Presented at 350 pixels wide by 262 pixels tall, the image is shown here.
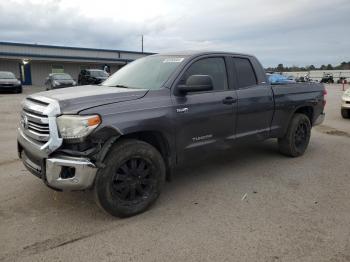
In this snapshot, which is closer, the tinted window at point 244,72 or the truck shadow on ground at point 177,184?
the truck shadow on ground at point 177,184

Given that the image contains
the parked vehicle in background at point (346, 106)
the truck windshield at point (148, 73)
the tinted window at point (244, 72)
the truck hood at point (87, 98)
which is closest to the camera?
the truck hood at point (87, 98)

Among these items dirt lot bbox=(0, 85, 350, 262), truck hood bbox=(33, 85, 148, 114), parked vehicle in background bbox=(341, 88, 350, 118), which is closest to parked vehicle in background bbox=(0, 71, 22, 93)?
dirt lot bbox=(0, 85, 350, 262)

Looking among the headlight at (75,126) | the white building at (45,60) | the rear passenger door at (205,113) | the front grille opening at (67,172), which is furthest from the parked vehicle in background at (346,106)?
the white building at (45,60)

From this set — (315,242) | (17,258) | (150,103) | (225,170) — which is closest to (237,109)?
(225,170)

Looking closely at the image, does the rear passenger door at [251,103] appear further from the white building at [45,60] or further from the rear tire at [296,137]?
the white building at [45,60]

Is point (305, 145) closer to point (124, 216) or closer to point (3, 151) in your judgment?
point (124, 216)

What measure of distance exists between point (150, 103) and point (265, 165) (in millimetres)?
2759

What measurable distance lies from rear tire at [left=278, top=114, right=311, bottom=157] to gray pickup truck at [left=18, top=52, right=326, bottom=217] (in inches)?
27.1

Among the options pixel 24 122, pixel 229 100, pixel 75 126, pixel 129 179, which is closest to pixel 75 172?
pixel 75 126

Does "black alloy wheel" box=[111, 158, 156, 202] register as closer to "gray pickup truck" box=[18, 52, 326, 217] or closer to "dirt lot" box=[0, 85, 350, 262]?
"gray pickup truck" box=[18, 52, 326, 217]

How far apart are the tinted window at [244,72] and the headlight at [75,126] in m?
2.54

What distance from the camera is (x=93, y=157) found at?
3.32 meters

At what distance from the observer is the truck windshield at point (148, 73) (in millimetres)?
4223

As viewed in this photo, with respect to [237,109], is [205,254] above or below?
below
